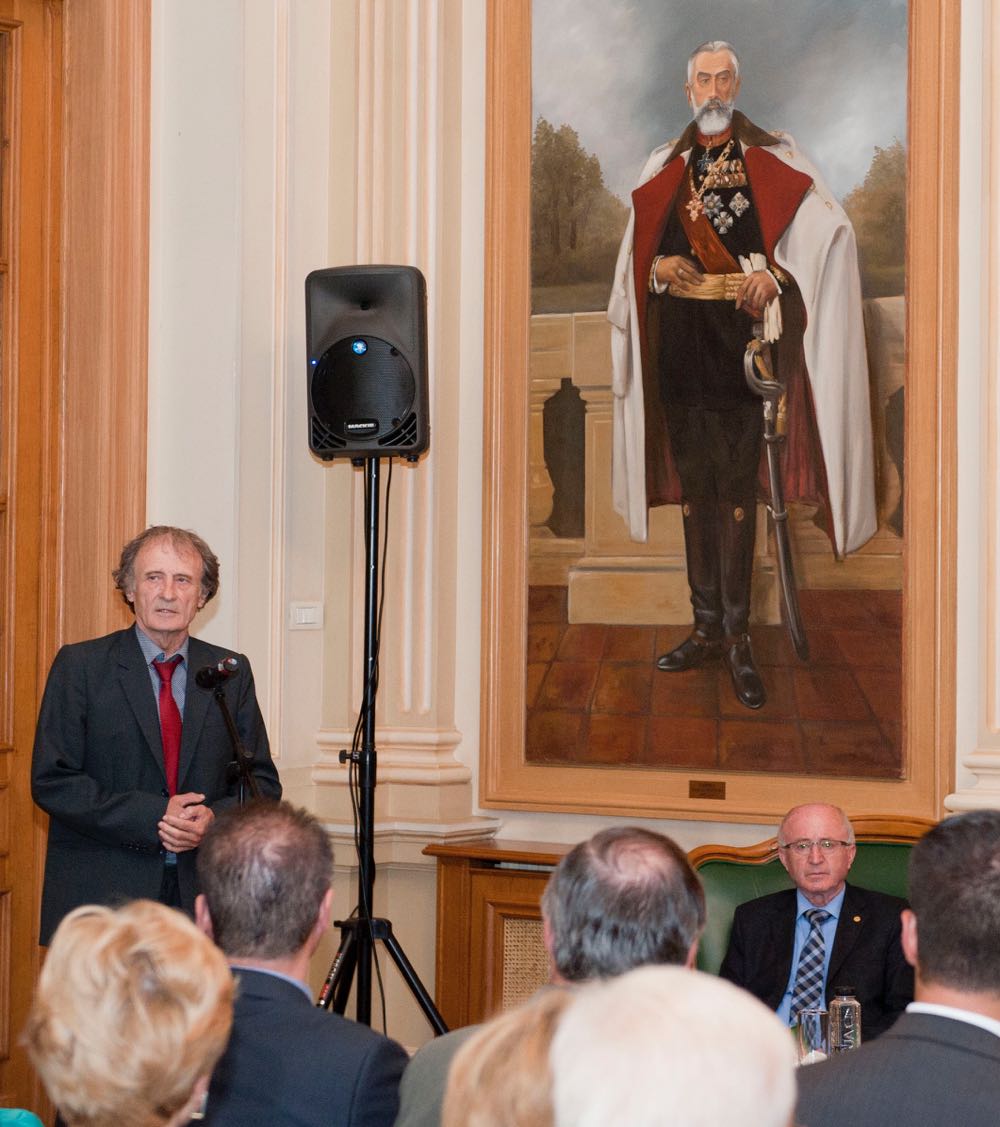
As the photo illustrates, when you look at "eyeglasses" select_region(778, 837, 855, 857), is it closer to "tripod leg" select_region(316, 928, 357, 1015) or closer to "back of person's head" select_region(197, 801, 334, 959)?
"tripod leg" select_region(316, 928, 357, 1015)

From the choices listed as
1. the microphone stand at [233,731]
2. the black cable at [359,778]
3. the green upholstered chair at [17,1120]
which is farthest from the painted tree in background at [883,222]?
the green upholstered chair at [17,1120]

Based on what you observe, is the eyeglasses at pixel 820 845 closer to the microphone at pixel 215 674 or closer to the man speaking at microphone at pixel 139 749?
the man speaking at microphone at pixel 139 749

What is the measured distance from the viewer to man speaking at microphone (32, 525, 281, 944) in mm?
3783

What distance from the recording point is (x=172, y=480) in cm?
521

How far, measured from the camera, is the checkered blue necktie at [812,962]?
4.12 meters

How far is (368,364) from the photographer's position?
4.94 meters

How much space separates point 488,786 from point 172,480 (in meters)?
1.50

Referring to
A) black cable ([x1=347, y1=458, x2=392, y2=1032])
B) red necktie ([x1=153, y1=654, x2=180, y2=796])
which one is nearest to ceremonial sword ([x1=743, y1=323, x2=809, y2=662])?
black cable ([x1=347, y1=458, x2=392, y2=1032])

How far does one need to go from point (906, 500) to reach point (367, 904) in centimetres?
208

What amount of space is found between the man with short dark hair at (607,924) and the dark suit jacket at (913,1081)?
9.9 inches

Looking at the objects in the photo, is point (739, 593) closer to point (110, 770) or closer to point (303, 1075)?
point (110, 770)

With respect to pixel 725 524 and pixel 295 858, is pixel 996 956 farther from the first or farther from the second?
pixel 725 524

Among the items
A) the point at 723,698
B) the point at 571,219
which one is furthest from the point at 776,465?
the point at 571,219

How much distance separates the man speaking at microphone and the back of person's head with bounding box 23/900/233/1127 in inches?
82.4
